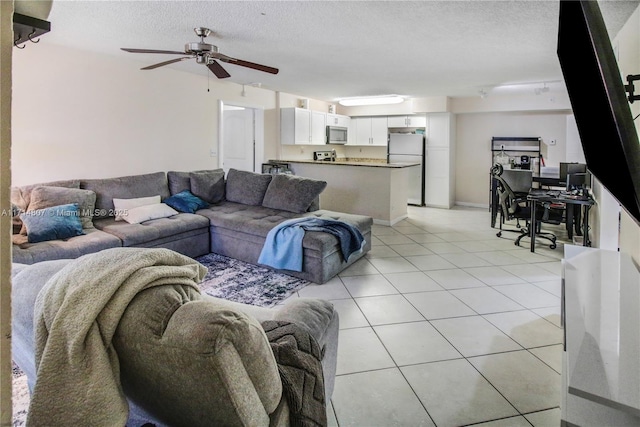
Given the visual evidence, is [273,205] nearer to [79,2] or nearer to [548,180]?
[79,2]

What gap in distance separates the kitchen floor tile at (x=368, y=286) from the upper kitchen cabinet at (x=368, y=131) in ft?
18.2

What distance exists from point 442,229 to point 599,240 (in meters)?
2.29

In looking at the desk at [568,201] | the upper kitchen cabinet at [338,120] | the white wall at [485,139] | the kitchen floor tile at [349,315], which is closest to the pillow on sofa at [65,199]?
the kitchen floor tile at [349,315]

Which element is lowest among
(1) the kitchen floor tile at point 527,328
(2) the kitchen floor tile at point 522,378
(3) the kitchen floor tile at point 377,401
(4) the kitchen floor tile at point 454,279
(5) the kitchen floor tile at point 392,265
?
(3) the kitchen floor tile at point 377,401

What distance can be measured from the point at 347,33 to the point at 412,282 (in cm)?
243

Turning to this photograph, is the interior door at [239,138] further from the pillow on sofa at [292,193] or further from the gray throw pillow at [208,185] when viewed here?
the pillow on sofa at [292,193]

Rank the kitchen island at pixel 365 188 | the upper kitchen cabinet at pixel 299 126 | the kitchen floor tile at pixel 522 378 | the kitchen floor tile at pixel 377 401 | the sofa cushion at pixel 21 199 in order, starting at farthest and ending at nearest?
the upper kitchen cabinet at pixel 299 126
the kitchen island at pixel 365 188
the sofa cushion at pixel 21 199
the kitchen floor tile at pixel 522 378
the kitchen floor tile at pixel 377 401

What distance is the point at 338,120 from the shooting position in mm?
8711

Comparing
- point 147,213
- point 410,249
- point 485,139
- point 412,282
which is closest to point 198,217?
point 147,213

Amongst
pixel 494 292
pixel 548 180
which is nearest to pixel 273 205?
pixel 494 292

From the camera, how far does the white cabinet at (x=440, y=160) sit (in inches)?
320

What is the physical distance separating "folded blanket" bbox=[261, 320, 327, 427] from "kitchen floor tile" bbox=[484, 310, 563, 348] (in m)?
1.94

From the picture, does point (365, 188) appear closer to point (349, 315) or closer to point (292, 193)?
point (292, 193)

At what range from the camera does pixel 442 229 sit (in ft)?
20.4
